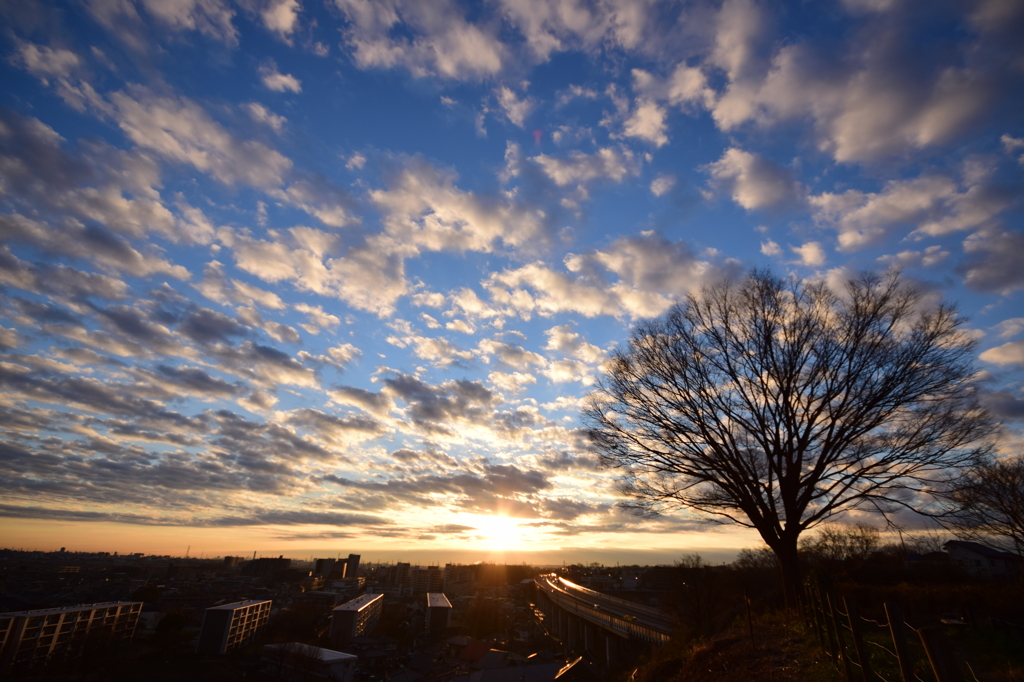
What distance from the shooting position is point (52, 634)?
46.2 m

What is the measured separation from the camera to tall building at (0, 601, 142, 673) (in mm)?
41969

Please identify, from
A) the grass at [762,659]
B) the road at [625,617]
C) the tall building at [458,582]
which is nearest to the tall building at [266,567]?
the tall building at [458,582]

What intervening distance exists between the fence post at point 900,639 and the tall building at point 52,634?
67054 millimetres

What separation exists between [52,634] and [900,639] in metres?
74.0

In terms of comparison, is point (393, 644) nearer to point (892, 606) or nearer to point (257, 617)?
point (257, 617)

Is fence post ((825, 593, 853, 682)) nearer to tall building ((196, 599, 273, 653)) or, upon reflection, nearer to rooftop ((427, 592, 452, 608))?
tall building ((196, 599, 273, 653))

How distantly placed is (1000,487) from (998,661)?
10956 millimetres

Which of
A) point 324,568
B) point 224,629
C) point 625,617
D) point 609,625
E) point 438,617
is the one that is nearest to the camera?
point 625,617

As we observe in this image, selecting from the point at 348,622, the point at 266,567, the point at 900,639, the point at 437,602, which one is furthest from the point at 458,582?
the point at 900,639

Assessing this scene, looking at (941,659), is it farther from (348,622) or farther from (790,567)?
(348,622)

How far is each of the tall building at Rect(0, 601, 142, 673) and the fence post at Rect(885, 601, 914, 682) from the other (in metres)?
67.1

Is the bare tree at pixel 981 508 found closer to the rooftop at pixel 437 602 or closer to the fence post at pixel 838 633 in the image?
the fence post at pixel 838 633

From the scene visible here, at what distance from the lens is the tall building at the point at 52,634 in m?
42.0

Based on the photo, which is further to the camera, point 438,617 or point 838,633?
point 438,617
